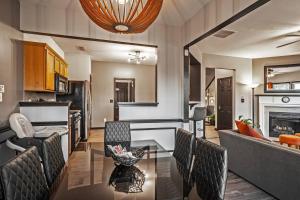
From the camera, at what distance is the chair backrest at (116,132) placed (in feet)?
8.57

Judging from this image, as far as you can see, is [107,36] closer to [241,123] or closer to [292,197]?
[241,123]

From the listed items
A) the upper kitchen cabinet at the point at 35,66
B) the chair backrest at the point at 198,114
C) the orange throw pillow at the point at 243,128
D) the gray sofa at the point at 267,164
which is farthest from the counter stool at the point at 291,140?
the upper kitchen cabinet at the point at 35,66

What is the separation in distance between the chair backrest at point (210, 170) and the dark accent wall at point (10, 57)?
8.58 ft

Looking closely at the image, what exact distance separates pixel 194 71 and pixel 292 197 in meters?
4.22

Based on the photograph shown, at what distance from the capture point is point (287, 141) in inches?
142

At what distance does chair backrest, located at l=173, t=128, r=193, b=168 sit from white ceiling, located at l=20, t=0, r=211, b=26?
7.29ft

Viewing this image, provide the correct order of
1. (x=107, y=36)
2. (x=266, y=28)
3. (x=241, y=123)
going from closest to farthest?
(x=241, y=123)
(x=107, y=36)
(x=266, y=28)

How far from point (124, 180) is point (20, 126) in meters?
2.08

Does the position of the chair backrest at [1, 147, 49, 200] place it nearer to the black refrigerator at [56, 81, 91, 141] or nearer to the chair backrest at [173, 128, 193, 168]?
the chair backrest at [173, 128, 193, 168]

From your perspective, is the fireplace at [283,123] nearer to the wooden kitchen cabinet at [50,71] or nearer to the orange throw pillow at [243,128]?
the orange throw pillow at [243,128]

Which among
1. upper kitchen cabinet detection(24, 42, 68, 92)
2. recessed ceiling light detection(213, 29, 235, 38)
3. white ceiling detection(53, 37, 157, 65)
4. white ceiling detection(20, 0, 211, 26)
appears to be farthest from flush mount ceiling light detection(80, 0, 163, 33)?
white ceiling detection(53, 37, 157, 65)

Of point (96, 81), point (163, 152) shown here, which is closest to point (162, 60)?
point (163, 152)

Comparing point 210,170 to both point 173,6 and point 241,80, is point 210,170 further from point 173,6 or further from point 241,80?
point 241,80

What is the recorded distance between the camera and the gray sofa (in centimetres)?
195
